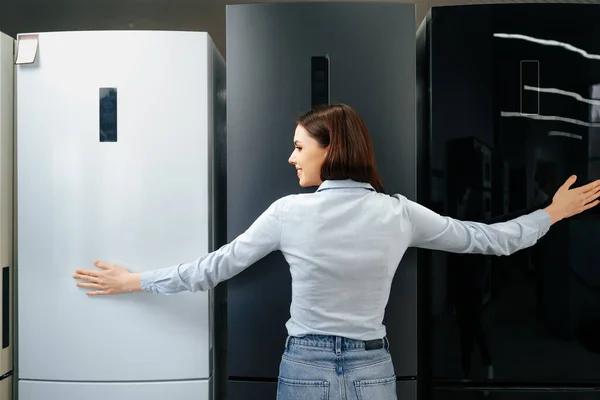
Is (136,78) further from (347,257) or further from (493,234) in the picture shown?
(493,234)

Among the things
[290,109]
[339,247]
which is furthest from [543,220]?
[290,109]

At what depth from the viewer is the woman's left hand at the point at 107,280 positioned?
1396 mm

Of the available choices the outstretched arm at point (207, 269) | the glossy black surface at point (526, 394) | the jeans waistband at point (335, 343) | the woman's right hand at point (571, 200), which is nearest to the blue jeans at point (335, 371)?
the jeans waistband at point (335, 343)

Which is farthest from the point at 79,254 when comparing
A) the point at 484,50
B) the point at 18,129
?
the point at 484,50

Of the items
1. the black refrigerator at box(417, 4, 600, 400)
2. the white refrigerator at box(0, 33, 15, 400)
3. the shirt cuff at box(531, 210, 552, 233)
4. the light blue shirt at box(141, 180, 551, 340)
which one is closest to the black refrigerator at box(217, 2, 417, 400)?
the black refrigerator at box(417, 4, 600, 400)

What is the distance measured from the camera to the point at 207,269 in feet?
4.18

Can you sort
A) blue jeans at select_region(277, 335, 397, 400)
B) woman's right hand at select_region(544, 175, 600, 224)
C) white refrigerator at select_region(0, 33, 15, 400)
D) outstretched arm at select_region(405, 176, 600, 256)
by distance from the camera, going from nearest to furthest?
blue jeans at select_region(277, 335, 397, 400) → outstretched arm at select_region(405, 176, 600, 256) → woman's right hand at select_region(544, 175, 600, 224) → white refrigerator at select_region(0, 33, 15, 400)

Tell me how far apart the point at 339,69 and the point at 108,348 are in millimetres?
1021

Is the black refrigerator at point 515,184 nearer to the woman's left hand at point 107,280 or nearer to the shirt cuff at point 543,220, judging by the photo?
the shirt cuff at point 543,220

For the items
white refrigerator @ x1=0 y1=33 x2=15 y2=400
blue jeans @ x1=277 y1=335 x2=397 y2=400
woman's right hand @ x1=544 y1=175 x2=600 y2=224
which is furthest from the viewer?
white refrigerator @ x1=0 y1=33 x2=15 y2=400

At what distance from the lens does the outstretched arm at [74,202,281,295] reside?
4.02ft

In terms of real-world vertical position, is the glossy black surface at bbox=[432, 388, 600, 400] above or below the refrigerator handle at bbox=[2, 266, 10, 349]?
below

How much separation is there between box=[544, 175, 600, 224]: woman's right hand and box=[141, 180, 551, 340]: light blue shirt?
13.2 inches

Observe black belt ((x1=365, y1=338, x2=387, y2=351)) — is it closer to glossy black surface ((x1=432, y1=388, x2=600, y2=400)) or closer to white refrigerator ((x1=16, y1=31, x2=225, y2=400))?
glossy black surface ((x1=432, y1=388, x2=600, y2=400))
